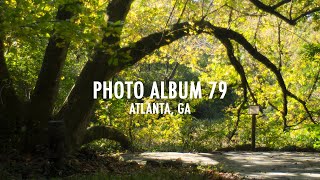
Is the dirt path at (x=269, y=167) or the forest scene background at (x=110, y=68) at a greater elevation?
the forest scene background at (x=110, y=68)

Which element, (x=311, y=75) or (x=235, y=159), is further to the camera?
(x=311, y=75)

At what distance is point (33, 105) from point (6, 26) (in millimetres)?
4866

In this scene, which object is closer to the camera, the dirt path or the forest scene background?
the forest scene background

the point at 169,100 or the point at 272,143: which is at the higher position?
the point at 169,100

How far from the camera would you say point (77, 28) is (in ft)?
14.2

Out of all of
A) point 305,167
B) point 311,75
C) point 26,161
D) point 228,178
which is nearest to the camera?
point 228,178

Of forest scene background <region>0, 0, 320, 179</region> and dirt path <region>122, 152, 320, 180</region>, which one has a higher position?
forest scene background <region>0, 0, 320, 179</region>

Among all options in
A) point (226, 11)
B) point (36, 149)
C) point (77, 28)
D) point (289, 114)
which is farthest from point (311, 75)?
point (77, 28)

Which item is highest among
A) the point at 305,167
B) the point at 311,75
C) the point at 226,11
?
the point at 226,11

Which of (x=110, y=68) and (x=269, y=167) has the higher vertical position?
(x=110, y=68)

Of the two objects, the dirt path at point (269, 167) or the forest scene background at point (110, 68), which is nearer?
the forest scene background at point (110, 68)

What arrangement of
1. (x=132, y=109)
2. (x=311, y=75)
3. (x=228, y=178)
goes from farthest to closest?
1. (x=311, y=75)
2. (x=132, y=109)
3. (x=228, y=178)

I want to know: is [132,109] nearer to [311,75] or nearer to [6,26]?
[311,75]

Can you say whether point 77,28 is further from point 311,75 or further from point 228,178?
point 311,75
